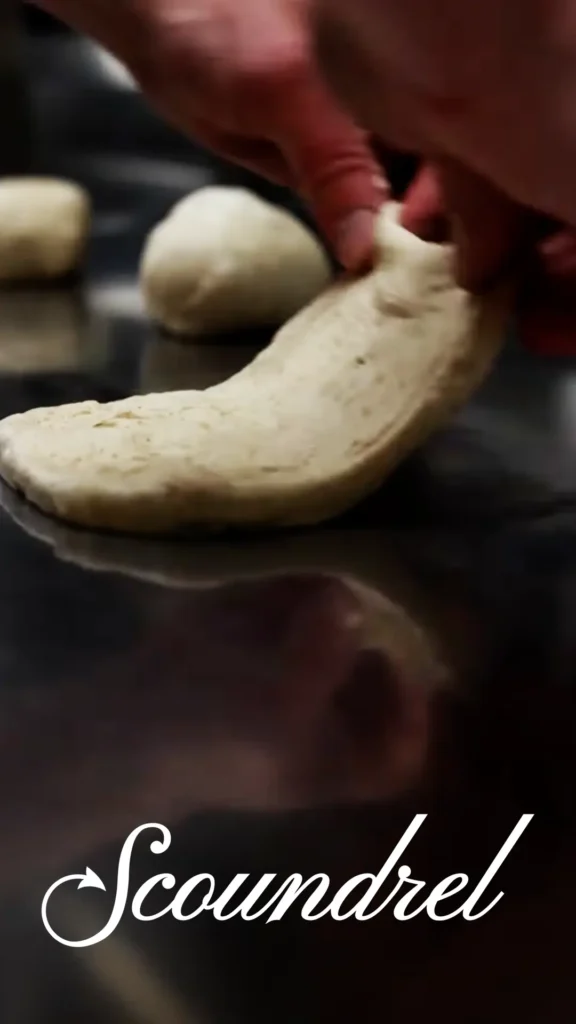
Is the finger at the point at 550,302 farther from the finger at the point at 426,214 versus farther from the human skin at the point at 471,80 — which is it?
the human skin at the point at 471,80

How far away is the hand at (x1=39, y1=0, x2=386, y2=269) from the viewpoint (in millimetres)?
621

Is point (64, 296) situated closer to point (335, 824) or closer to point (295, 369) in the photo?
point (295, 369)

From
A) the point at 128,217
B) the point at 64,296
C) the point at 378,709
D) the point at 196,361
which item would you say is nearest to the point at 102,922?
the point at 378,709

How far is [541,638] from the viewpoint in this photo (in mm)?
546

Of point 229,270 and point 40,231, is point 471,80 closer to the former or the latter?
point 229,270

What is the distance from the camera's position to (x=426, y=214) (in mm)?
685

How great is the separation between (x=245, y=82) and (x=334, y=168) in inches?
3.0

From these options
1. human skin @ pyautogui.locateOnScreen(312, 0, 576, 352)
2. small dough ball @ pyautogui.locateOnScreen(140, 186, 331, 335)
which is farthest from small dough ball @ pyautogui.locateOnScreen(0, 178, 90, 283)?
human skin @ pyautogui.locateOnScreen(312, 0, 576, 352)

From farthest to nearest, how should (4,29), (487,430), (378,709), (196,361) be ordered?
(4,29) → (196,361) → (487,430) → (378,709)

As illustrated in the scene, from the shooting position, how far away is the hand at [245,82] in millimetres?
621

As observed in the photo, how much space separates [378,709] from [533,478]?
269 millimetres

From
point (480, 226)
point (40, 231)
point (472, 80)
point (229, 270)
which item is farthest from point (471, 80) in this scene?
point (40, 231)

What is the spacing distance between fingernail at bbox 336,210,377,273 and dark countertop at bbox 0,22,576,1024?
118 millimetres

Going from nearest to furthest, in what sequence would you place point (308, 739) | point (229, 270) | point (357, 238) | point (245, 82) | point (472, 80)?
point (472, 80) < point (308, 739) < point (245, 82) < point (357, 238) < point (229, 270)
